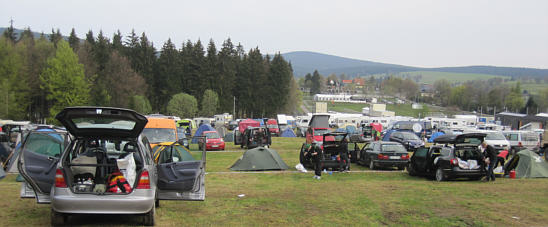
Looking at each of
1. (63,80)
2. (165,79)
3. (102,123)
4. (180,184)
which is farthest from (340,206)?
(165,79)

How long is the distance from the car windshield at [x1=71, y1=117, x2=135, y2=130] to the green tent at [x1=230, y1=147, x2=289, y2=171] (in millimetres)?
11292

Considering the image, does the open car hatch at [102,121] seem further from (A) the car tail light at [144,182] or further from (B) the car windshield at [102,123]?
(A) the car tail light at [144,182]

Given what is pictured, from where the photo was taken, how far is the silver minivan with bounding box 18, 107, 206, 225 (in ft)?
23.0

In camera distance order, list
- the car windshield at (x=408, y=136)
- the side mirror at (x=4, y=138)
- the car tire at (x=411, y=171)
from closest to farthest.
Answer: the car tire at (x=411, y=171)
the side mirror at (x=4, y=138)
the car windshield at (x=408, y=136)

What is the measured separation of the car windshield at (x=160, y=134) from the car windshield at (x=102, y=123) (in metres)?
10.8

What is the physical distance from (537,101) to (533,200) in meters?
141

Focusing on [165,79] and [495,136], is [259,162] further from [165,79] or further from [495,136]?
[165,79]

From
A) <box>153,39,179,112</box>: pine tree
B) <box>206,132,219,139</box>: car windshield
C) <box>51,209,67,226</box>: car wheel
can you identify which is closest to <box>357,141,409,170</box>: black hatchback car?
<box>206,132,219,139</box>: car windshield

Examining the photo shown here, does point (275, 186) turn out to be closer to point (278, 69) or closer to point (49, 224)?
point (49, 224)

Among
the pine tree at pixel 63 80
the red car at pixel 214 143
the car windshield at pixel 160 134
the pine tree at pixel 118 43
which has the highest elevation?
the pine tree at pixel 118 43

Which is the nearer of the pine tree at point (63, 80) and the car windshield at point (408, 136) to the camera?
the car windshield at point (408, 136)

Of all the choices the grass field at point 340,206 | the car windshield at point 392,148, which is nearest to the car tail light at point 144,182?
the grass field at point 340,206

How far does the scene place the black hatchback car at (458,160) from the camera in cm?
1457

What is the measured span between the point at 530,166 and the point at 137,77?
67713mm
